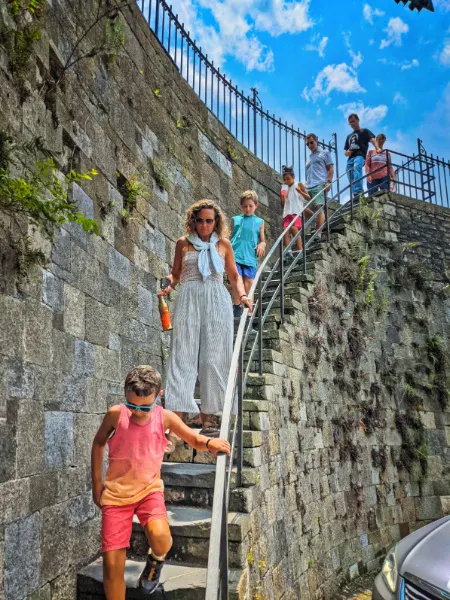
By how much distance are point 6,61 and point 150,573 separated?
117 inches

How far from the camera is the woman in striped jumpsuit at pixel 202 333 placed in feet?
12.2

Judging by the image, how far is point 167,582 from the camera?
115 inches

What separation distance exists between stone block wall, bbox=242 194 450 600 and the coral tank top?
1.12 m

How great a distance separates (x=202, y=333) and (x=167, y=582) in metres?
1.59

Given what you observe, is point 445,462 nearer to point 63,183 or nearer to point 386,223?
point 386,223

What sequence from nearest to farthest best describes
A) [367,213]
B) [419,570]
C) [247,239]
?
1. [419,570]
2. [247,239]
3. [367,213]

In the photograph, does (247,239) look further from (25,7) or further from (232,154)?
(25,7)

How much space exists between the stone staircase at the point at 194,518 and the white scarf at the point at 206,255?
120 cm

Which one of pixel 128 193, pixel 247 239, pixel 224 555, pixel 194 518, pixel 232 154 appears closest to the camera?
pixel 224 555

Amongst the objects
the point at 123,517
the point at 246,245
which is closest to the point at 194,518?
the point at 123,517

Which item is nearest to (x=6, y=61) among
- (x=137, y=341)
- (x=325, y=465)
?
(x=137, y=341)

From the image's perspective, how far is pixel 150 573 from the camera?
2.72 m

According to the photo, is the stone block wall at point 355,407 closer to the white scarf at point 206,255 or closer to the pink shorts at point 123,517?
the pink shorts at point 123,517

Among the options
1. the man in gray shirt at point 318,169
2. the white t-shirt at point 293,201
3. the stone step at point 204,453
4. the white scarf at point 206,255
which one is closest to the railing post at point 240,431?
the stone step at point 204,453
